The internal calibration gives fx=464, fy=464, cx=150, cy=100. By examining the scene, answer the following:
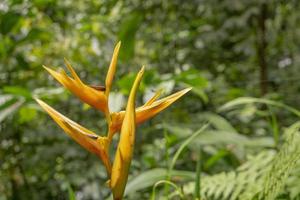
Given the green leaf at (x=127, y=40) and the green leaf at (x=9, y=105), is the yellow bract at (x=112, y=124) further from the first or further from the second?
the green leaf at (x=127, y=40)

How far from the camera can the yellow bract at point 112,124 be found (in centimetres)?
36

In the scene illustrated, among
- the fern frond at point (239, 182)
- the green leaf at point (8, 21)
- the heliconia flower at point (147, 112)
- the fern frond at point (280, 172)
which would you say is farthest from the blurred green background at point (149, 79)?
the heliconia flower at point (147, 112)

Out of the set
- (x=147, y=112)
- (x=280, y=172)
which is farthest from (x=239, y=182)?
(x=147, y=112)

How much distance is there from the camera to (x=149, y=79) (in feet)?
3.13

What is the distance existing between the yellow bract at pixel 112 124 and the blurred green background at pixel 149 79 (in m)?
0.46

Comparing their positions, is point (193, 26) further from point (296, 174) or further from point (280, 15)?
point (296, 174)

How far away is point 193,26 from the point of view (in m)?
1.82

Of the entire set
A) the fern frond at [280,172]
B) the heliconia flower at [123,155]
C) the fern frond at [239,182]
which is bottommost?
the fern frond at [239,182]

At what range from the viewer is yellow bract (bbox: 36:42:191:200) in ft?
1.17

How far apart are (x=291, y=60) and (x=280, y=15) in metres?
0.18

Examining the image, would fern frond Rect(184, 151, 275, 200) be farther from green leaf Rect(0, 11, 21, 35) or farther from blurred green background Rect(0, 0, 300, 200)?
green leaf Rect(0, 11, 21, 35)

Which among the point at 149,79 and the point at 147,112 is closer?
the point at 147,112

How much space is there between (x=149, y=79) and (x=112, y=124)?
0.58m

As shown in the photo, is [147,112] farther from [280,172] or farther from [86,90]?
[280,172]
